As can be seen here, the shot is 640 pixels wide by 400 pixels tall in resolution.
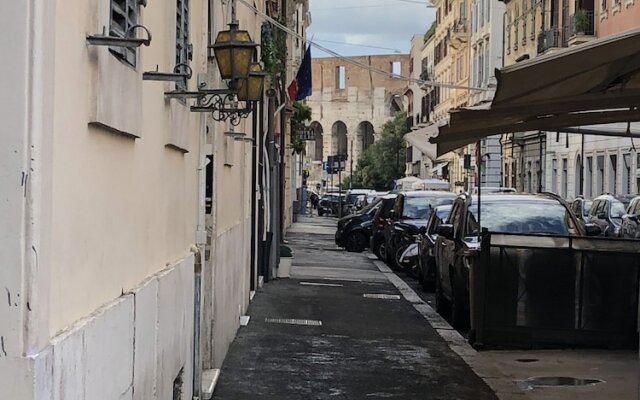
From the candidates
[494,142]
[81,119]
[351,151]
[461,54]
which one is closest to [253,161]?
[81,119]

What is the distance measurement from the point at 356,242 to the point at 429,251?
12.4 m

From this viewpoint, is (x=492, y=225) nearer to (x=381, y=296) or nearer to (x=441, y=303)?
(x=441, y=303)

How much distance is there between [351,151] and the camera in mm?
110938

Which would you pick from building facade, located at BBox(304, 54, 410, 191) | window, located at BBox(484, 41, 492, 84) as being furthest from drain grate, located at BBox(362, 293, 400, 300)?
building facade, located at BBox(304, 54, 410, 191)

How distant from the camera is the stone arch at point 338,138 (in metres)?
117

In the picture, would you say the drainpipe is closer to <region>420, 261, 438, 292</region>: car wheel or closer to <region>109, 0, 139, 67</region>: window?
<region>109, 0, 139, 67</region>: window

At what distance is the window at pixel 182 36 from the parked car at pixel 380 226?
63.1 ft

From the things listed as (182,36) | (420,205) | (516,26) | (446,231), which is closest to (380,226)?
(420,205)

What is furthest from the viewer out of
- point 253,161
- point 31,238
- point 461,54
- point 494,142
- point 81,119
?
point 461,54

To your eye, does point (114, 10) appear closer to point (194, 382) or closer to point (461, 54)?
point (194, 382)

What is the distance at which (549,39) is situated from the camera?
152 ft

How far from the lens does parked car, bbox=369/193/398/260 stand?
2638 centimetres

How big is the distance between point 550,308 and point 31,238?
8.49 metres

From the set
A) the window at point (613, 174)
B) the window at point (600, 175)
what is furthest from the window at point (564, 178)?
the window at point (613, 174)
